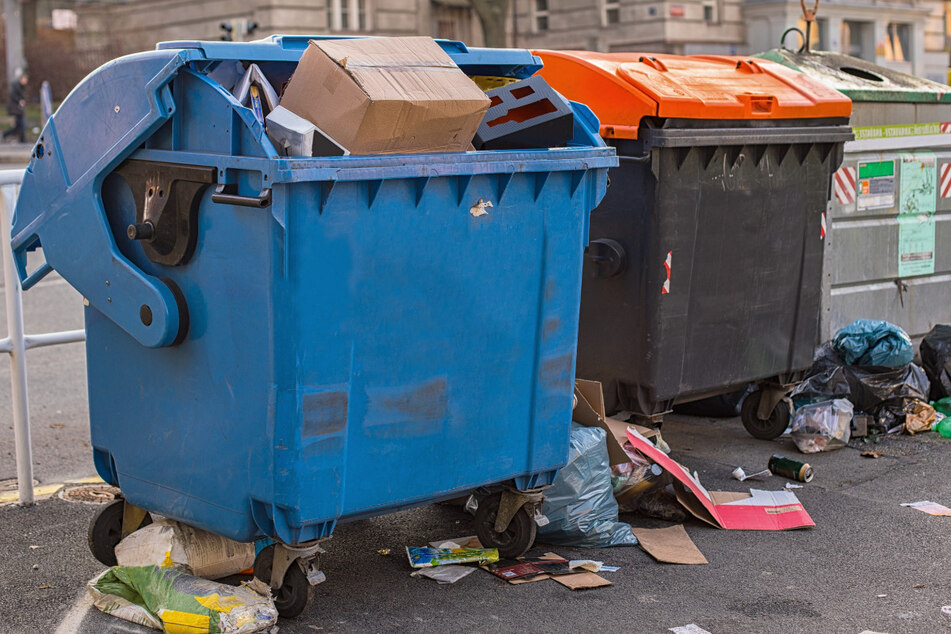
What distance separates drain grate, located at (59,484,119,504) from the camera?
4.46m

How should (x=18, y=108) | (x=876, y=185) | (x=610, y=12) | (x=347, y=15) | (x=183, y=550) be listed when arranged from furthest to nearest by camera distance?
(x=610, y=12), (x=347, y=15), (x=18, y=108), (x=876, y=185), (x=183, y=550)

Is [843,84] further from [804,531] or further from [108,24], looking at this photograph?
[108,24]

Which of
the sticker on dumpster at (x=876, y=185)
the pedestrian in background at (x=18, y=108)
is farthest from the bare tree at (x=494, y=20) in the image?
the sticker on dumpster at (x=876, y=185)

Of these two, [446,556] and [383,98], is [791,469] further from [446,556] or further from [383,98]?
[383,98]

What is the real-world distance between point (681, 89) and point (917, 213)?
8.03ft

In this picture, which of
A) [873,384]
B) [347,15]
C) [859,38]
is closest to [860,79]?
[873,384]

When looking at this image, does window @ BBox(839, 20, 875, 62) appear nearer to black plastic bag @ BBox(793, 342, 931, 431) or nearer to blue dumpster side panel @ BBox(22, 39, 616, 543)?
black plastic bag @ BBox(793, 342, 931, 431)

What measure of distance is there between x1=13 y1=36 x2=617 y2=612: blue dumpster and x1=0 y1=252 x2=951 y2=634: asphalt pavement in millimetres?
342

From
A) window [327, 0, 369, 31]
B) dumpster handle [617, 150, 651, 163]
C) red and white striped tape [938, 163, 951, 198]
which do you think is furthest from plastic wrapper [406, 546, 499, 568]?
window [327, 0, 369, 31]

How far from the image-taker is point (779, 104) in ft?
16.4

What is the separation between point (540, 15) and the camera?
34219mm

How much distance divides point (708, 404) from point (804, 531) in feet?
5.75

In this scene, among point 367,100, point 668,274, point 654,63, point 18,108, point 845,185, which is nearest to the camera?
point 367,100

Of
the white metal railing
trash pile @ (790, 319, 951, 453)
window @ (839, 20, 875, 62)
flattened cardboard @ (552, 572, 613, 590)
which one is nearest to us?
flattened cardboard @ (552, 572, 613, 590)
